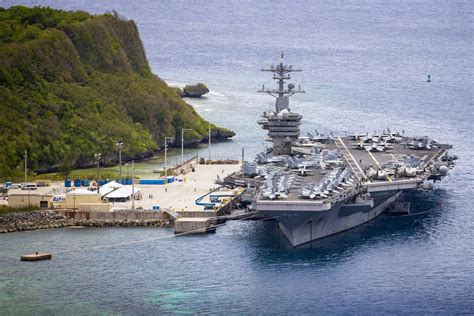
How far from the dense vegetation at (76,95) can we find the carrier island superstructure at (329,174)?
12.3 meters

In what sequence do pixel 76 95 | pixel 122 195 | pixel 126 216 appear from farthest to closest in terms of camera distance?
1. pixel 76 95
2. pixel 122 195
3. pixel 126 216

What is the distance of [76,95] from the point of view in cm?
11912

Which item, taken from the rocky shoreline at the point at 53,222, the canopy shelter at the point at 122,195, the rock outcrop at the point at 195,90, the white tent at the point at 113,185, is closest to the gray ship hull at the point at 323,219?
the rocky shoreline at the point at 53,222

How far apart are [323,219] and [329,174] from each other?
5.89 m

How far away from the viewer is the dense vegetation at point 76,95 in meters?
110

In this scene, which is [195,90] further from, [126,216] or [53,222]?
[53,222]

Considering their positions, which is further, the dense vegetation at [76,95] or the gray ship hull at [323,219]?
the dense vegetation at [76,95]

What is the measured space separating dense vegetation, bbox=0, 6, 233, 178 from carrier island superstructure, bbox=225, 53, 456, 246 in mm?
12292

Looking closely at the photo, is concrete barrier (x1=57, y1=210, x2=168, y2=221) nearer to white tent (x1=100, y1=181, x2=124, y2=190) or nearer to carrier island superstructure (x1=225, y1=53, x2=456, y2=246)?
carrier island superstructure (x1=225, y1=53, x2=456, y2=246)

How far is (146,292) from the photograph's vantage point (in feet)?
253

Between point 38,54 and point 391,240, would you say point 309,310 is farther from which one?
point 38,54

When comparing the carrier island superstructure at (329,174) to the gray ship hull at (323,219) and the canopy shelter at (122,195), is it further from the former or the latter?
the canopy shelter at (122,195)

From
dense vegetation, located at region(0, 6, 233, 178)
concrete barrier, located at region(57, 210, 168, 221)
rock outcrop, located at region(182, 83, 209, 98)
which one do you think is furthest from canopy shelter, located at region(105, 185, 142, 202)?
rock outcrop, located at region(182, 83, 209, 98)

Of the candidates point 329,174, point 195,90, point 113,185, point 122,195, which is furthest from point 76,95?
point 329,174
